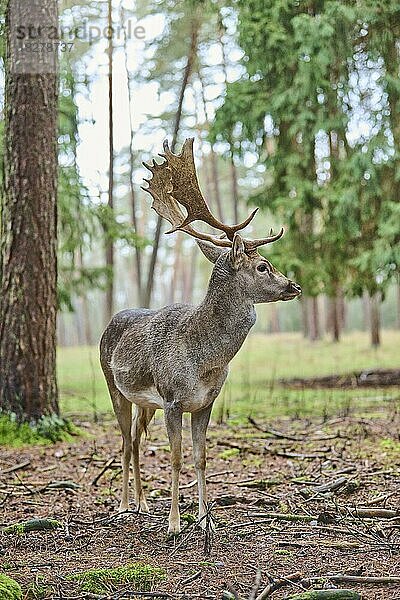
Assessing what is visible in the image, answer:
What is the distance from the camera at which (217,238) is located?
16.9ft

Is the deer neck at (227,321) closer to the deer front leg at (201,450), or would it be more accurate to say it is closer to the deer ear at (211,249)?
the deer ear at (211,249)

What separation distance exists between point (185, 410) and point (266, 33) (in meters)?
9.69

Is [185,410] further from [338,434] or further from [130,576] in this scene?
[338,434]

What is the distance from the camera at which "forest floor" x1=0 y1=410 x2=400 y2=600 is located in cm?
392

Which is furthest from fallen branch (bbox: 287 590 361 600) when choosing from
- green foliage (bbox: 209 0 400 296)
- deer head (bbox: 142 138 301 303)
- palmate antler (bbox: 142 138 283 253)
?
green foliage (bbox: 209 0 400 296)

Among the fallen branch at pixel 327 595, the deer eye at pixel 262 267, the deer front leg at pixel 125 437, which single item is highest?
the deer eye at pixel 262 267

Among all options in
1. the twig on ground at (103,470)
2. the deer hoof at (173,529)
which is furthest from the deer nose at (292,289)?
the twig on ground at (103,470)

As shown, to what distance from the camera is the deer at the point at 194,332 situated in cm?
486

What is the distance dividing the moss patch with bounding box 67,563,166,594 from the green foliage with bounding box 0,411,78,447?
416 cm

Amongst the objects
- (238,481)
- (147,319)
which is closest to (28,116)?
(147,319)

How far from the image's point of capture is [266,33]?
12906mm

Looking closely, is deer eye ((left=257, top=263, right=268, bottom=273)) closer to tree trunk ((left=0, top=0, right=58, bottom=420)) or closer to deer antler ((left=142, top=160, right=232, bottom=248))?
deer antler ((left=142, top=160, right=232, bottom=248))

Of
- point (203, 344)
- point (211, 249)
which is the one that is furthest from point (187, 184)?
point (203, 344)

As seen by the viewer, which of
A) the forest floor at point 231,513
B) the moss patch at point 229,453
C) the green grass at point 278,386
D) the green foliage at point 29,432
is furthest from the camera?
the green grass at point 278,386
